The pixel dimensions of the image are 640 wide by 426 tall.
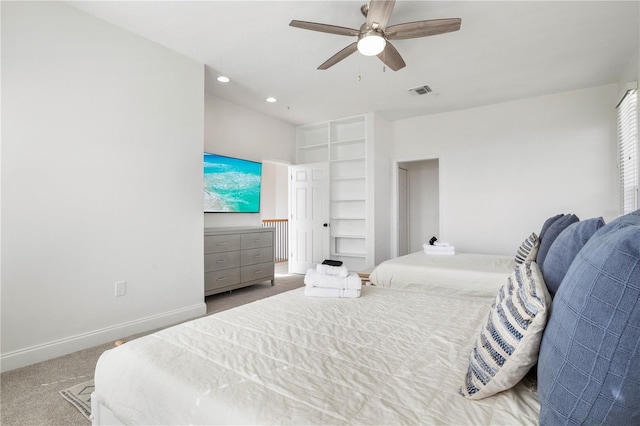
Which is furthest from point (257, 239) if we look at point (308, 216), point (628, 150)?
point (628, 150)

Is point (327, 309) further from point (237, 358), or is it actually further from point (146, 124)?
point (146, 124)

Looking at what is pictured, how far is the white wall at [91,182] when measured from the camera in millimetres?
2213

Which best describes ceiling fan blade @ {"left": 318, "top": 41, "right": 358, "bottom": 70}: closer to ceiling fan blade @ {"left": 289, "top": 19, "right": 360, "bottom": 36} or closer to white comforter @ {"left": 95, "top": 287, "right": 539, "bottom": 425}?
ceiling fan blade @ {"left": 289, "top": 19, "right": 360, "bottom": 36}

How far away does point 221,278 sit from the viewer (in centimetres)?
399

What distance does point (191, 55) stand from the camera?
3.23 meters

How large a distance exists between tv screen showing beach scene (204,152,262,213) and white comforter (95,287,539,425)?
290 centimetres

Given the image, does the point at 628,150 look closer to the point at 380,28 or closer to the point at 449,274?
the point at 449,274

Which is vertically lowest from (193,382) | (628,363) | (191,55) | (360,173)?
(193,382)

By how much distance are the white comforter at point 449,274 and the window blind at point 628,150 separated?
58.9 inches

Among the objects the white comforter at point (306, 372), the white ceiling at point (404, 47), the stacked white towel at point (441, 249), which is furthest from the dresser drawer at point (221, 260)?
the stacked white towel at point (441, 249)

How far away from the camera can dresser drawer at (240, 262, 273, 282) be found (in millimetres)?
4320

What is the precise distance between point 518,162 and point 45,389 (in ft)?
18.3

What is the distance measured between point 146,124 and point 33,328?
185 cm

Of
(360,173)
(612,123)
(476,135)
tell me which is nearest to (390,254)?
(360,173)
